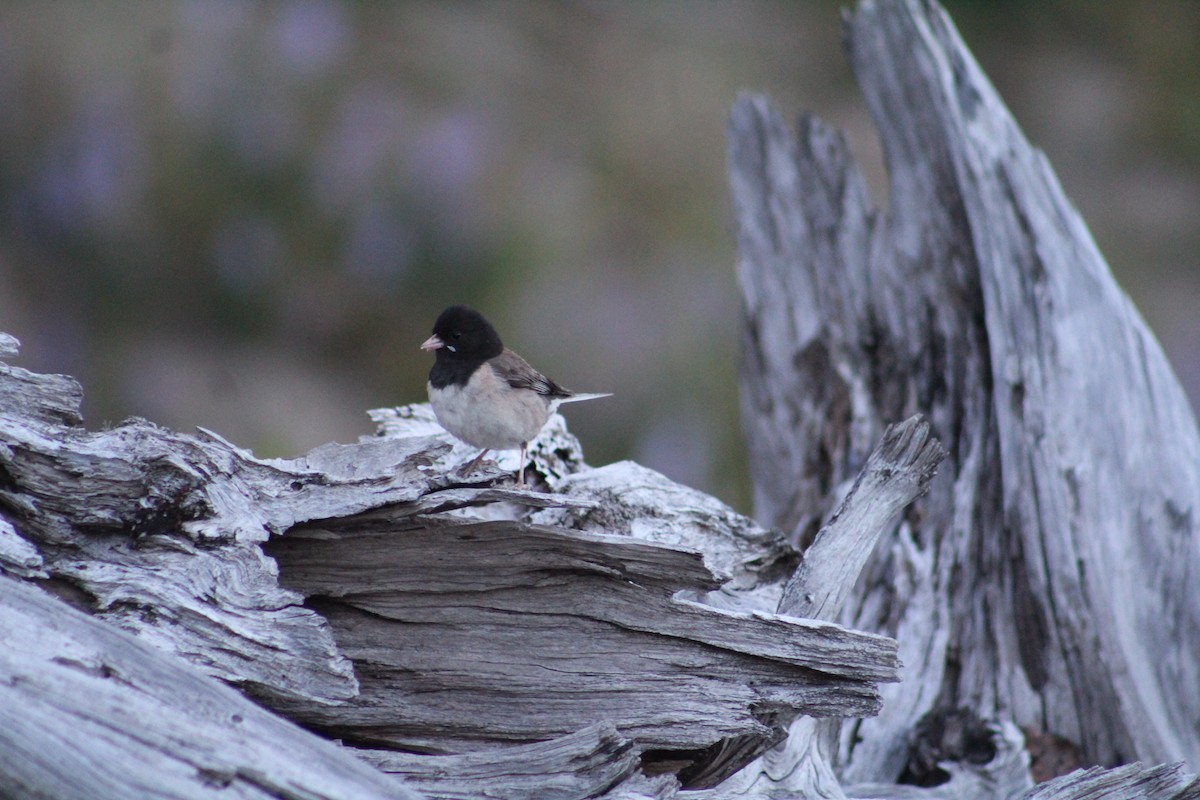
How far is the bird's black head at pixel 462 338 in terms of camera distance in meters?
4.61

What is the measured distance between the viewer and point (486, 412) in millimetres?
4223

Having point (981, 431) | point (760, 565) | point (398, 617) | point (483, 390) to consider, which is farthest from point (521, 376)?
point (981, 431)

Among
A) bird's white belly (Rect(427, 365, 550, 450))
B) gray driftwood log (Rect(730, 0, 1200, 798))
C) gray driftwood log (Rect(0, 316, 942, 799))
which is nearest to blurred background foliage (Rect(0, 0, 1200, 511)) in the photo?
gray driftwood log (Rect(730, 0, 1200, 798))

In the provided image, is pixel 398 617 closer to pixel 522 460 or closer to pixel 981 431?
pixel 522 460

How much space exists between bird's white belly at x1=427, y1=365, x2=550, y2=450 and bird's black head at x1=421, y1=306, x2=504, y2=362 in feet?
0.63

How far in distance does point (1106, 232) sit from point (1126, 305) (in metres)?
8.14

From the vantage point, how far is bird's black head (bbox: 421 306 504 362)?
4609mm

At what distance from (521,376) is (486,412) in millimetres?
453

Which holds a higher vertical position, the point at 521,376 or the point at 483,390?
the point at 521,376

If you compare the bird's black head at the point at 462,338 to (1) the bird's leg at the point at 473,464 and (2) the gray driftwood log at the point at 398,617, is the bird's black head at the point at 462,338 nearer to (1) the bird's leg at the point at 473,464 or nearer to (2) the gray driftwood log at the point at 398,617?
(1) the bird's leg at the point at 473,464

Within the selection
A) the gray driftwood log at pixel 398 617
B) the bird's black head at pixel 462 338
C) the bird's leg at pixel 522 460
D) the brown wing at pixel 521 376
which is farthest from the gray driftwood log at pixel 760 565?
the bird's black head at pixel 462 338

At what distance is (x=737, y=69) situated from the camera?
1364 centimetres

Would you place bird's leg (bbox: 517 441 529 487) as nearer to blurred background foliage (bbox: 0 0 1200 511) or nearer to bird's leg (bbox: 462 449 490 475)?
bird's leg (bbox: 462 449 490 475)

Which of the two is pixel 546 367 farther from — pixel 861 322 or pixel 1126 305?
pixel 1126 305
